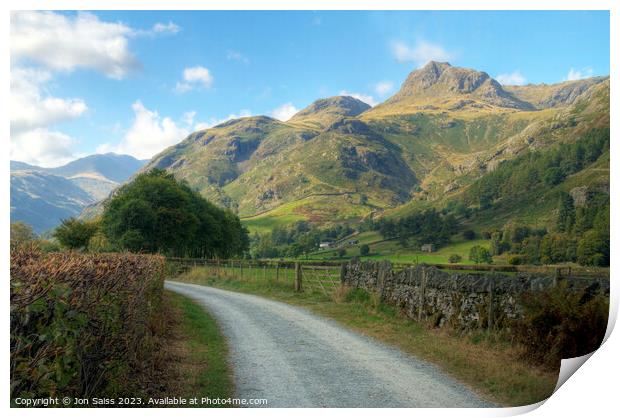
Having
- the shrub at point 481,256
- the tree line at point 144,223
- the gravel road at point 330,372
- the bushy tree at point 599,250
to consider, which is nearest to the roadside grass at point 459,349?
the gravel road at point 330,372

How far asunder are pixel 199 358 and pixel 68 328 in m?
6.19

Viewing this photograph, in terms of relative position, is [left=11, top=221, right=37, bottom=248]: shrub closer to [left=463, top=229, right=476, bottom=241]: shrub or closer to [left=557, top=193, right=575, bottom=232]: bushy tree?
[left=557, top=193, right=575, bottom=232]: bushy tree

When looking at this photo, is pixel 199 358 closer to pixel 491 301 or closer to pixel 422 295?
pixel 491 301

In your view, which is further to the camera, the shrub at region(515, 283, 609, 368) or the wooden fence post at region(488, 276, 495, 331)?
the wooden fence post at region(488, 276, 495, 331)

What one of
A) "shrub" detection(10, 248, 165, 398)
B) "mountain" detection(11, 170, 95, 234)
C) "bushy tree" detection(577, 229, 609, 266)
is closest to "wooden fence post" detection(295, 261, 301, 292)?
"mountain" detection(11, 170, 95, 234)

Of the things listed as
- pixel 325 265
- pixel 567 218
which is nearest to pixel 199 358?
pixel 325 265

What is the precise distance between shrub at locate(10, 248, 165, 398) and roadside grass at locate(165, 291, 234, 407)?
1.15 m

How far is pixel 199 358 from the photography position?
33.1 feet

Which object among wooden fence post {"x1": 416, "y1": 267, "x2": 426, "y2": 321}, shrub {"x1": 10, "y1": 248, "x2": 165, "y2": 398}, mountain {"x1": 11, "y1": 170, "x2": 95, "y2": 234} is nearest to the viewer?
shrub {"x1": 10, "y1": 248, "x2": 165, "y2": 398}

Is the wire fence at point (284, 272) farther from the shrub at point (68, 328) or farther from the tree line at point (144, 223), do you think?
the shrub at point (68, 328)

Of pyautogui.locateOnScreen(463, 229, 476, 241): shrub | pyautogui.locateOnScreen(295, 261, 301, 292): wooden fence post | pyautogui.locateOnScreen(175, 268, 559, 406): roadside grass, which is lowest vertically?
pyautogui.locateOnScreen(175, 268, 559, 406): roadside grass

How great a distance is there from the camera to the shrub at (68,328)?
3.74m

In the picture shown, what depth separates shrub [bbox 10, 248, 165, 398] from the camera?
3.74 meters
